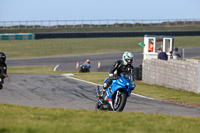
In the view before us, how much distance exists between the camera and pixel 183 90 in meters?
18.8

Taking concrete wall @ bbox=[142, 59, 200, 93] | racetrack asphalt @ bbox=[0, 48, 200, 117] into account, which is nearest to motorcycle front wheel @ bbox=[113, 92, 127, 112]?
racetrack asphalt @ bbox=[0, 48, 200, 117]

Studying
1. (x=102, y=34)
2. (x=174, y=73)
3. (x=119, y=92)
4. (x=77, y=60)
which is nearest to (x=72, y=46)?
(x=102, y=34)

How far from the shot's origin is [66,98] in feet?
52.2

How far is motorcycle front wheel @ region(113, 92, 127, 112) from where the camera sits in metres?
10.3

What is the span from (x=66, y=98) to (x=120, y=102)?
5.70 metres

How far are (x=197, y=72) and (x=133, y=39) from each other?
5159 cm

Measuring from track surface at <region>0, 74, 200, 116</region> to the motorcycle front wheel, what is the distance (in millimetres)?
1955

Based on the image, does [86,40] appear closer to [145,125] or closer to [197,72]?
[197,72]

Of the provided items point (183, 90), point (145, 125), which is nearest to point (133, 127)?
point (145, 125)

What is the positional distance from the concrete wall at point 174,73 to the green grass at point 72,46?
3586 cm

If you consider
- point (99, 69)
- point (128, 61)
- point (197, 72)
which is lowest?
point (99, 69)

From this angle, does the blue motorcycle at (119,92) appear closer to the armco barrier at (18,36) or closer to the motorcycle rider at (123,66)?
the motorcycle rider at (123,66)

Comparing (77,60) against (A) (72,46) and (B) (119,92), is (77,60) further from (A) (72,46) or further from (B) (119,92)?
(B) (119,92)

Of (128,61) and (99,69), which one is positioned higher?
(128,61)
